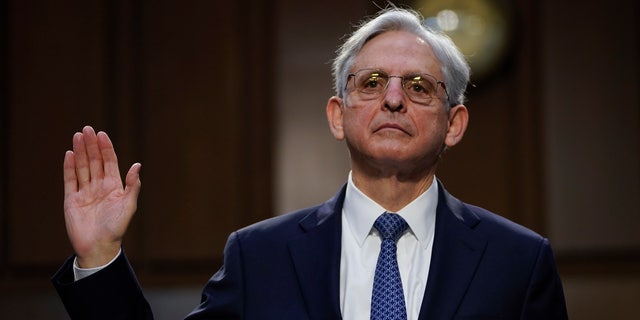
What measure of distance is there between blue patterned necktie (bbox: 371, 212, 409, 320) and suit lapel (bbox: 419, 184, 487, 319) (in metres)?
0.05

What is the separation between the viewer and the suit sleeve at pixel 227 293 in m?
1.91

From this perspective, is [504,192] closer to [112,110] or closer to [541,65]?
[541,65]

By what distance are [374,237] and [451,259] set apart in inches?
6.9

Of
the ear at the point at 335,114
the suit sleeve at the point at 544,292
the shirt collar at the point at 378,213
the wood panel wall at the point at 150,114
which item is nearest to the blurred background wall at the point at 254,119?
the wood panel wall at the point at 150,114

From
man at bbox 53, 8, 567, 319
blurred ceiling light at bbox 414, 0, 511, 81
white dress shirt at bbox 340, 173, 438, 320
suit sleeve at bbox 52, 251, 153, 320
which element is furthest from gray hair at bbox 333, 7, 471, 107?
blurred ceiling light at bbox 414, 0, 511, 81

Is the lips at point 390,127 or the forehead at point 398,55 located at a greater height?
the forehead at point 398,55

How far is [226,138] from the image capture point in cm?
356

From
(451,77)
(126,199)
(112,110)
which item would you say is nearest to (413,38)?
(451,77)

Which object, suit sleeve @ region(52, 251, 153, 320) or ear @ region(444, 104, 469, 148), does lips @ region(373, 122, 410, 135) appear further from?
suit sleeve @ region(52, 251, 153, 320)

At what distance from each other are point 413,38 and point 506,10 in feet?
5.08

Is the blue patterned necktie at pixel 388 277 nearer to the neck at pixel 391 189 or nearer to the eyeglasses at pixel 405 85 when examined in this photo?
the neck at pixel 391 189

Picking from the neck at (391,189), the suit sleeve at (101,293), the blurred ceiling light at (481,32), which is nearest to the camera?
the suit sleeve at (101,293)

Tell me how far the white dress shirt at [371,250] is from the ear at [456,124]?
0.42ft

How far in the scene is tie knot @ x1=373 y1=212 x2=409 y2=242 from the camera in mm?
1981
